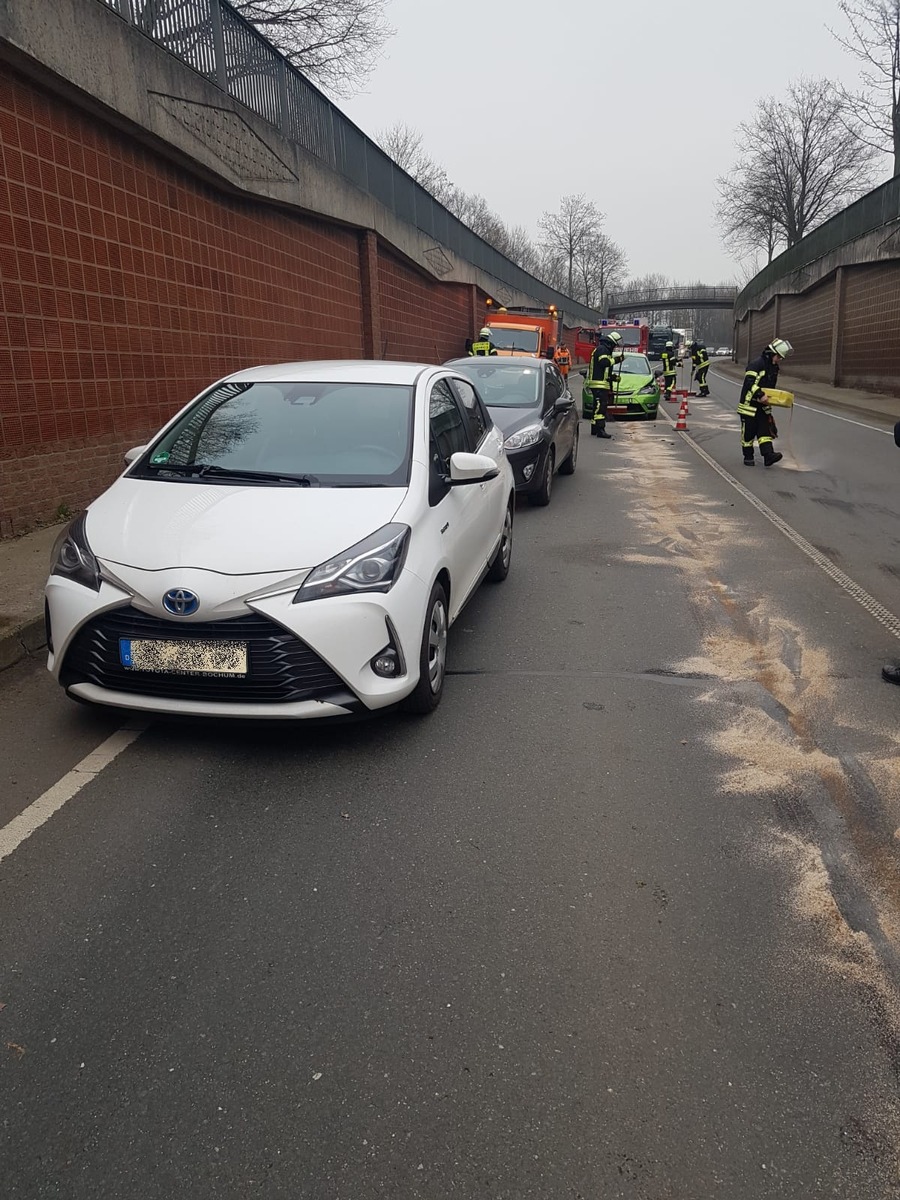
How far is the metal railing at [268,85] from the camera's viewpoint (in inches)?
434

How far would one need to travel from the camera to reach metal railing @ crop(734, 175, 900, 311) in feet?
94.2

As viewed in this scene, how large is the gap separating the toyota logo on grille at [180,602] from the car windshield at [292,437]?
1.03 m

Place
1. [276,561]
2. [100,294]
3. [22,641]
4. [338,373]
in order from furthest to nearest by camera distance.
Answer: [100,294] < [338,373] < [22,641] < [276,561]

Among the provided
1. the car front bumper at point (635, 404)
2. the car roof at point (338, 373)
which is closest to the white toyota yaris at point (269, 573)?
the car roof at point (338, 373)

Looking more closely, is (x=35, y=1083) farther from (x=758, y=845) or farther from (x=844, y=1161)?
(x=758, y=845)

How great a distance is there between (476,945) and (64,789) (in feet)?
6.48

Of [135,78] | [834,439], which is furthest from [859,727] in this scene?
[834,439]

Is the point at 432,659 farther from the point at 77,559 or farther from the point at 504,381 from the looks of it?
the point at 504,381

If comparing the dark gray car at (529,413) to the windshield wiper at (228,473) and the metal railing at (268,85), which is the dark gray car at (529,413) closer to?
the metal railing at (268,85)

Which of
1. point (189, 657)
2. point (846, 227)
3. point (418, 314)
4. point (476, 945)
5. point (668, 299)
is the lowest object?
point (476, 945)

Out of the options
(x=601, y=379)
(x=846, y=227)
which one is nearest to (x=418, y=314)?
(x=601, y=379)

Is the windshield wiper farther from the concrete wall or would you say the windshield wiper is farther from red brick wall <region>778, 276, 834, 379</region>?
red brick wall <region>778, 276, 834, 379</region>

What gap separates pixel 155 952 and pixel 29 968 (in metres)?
0.36

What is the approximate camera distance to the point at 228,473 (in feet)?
15.9
